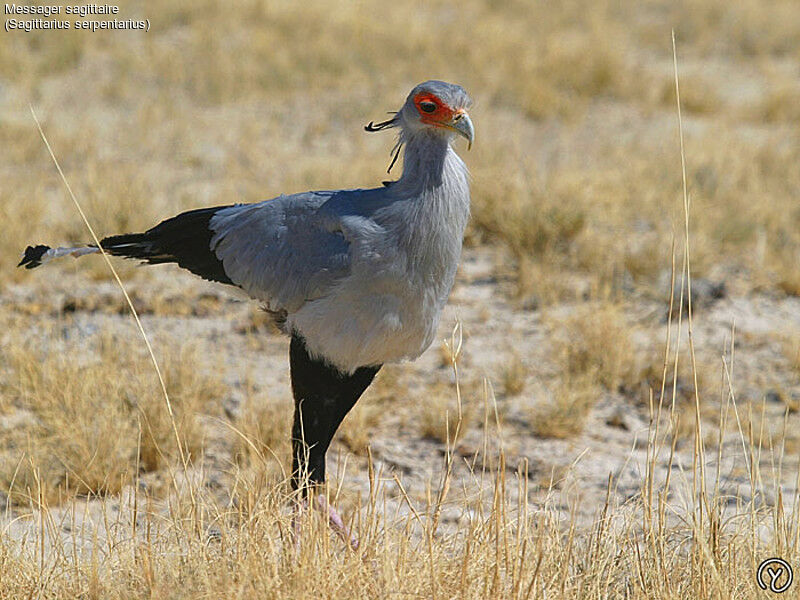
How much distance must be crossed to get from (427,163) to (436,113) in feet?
0.57

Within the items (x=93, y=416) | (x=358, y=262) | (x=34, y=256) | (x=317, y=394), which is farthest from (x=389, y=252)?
(x=93, y=416)

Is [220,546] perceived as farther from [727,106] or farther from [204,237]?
[727,106]

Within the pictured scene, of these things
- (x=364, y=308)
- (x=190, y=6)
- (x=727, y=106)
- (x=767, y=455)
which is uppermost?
(x=190, y=6)

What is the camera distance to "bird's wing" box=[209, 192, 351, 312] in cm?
353

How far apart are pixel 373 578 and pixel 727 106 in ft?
31.1

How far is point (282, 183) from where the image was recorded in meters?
8.19

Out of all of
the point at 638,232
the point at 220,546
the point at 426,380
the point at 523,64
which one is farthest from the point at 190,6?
the point at 220,546

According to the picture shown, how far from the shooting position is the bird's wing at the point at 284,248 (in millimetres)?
3525

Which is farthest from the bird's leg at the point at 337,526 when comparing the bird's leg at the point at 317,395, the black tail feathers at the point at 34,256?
the black tail feathers at the point at 34,256

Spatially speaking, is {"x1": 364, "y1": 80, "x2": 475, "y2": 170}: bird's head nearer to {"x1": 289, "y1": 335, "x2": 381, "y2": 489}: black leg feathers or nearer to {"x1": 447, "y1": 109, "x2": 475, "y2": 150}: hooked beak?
{"x1": 447, "y1": 109, "x2": 475, "y2": 150}: hooked beak

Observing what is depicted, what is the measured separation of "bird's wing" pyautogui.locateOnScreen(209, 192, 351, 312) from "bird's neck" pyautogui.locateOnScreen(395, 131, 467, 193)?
302 mm

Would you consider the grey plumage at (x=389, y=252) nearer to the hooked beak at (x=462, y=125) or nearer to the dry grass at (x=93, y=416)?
the hooked beak at (x=462, y=125)

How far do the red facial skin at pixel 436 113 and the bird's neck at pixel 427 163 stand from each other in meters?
0.07

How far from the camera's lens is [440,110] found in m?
3.34
